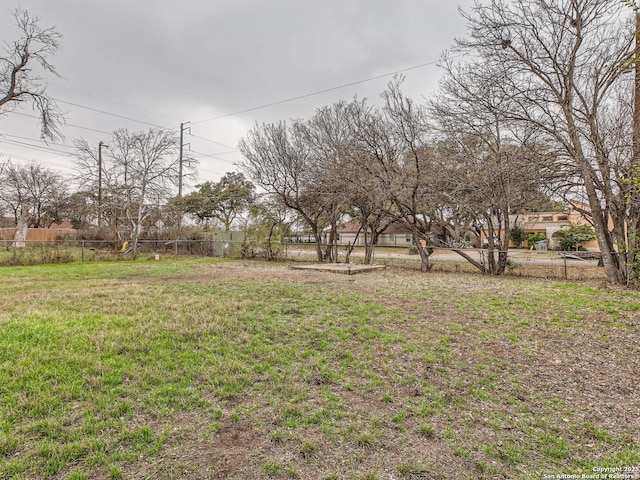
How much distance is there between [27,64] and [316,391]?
11.8 meters

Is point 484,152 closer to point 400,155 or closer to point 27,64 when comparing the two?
point 400,155

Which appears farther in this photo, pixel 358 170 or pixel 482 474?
pixel 358 170

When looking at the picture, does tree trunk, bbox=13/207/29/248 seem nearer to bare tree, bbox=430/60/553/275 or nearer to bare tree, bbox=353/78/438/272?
bare tree, bbox=353/78/438/272

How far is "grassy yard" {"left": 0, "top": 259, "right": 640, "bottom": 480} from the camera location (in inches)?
78.4

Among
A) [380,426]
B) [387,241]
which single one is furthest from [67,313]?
[387,241]

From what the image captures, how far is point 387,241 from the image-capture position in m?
38.1

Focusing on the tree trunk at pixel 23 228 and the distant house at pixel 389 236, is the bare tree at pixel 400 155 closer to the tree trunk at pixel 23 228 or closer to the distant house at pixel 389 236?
the distant house at pixel 389 236

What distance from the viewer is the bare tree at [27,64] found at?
8500 mm

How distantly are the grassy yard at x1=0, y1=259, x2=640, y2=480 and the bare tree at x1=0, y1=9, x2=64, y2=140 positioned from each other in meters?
6.49

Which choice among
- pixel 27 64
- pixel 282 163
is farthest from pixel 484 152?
pixel 27 64

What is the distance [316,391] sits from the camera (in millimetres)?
2863

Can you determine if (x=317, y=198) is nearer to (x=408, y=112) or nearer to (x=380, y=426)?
(x=408, y=112)

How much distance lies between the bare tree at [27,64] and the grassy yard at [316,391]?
21.3 feet

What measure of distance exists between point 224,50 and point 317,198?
6.97 meters
